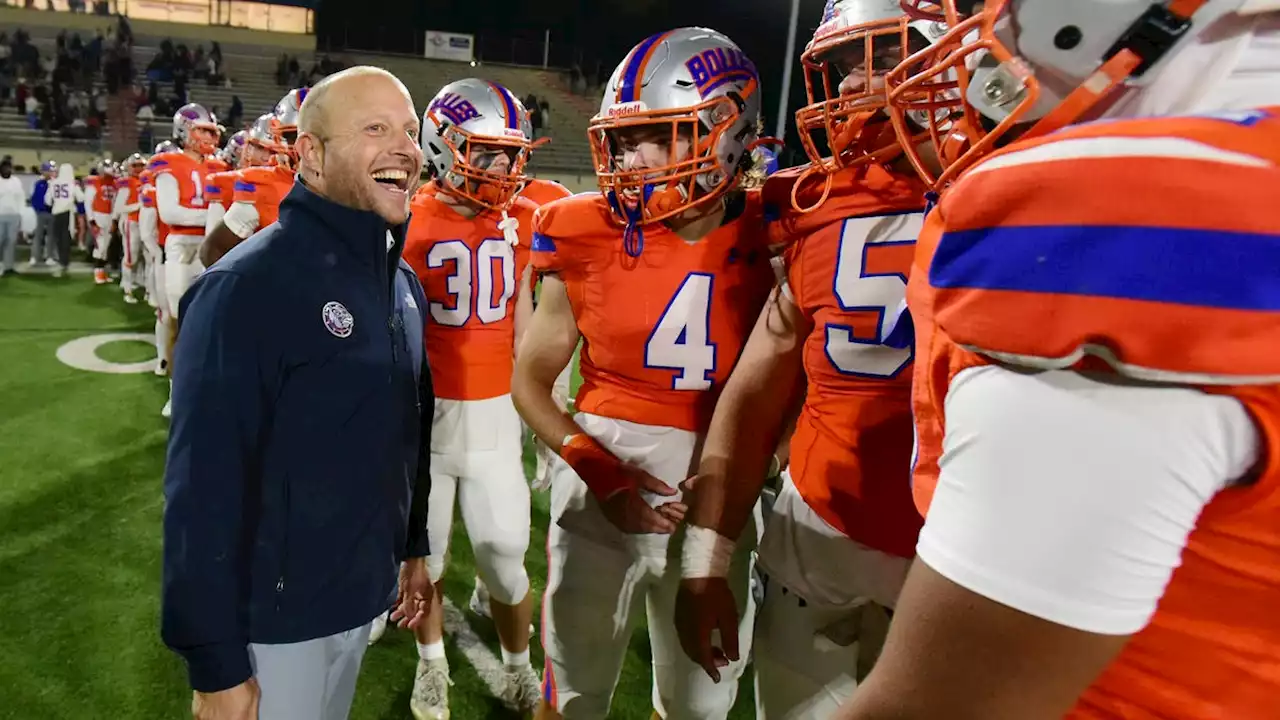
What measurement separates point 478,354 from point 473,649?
4.11 ft

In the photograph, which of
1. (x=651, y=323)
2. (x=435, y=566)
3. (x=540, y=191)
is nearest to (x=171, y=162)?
(x=540, y=191)

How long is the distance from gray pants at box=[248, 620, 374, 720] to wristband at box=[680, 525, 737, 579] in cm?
Answer: 75

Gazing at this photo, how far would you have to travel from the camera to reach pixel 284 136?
462cm

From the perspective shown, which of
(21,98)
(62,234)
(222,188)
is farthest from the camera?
(21,98)

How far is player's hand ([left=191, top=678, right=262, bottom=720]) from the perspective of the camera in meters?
1.48

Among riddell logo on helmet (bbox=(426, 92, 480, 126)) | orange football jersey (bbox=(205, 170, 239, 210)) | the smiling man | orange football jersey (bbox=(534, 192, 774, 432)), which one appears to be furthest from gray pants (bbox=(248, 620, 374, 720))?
orange football jersey (bbox=(205, 170, 239, 210))

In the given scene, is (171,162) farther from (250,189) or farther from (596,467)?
(596,467)

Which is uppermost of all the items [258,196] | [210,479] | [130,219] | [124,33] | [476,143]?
[124,33]

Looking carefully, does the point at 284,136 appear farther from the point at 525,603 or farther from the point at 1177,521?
the point at 1177,521

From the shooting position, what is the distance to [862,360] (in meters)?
1.69

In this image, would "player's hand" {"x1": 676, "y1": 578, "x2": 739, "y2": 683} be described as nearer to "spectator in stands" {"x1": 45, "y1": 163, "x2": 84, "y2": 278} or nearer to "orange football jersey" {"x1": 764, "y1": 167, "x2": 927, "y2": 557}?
"orange football jersey" {"x1": 764, "y1": 167, "x2": 927, "y2": 557}

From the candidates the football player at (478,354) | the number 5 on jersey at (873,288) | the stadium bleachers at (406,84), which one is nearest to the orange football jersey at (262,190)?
the football player at (478,354)

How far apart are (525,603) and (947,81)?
7.83 ft

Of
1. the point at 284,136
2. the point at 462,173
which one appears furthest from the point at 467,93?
the point at 284,136
